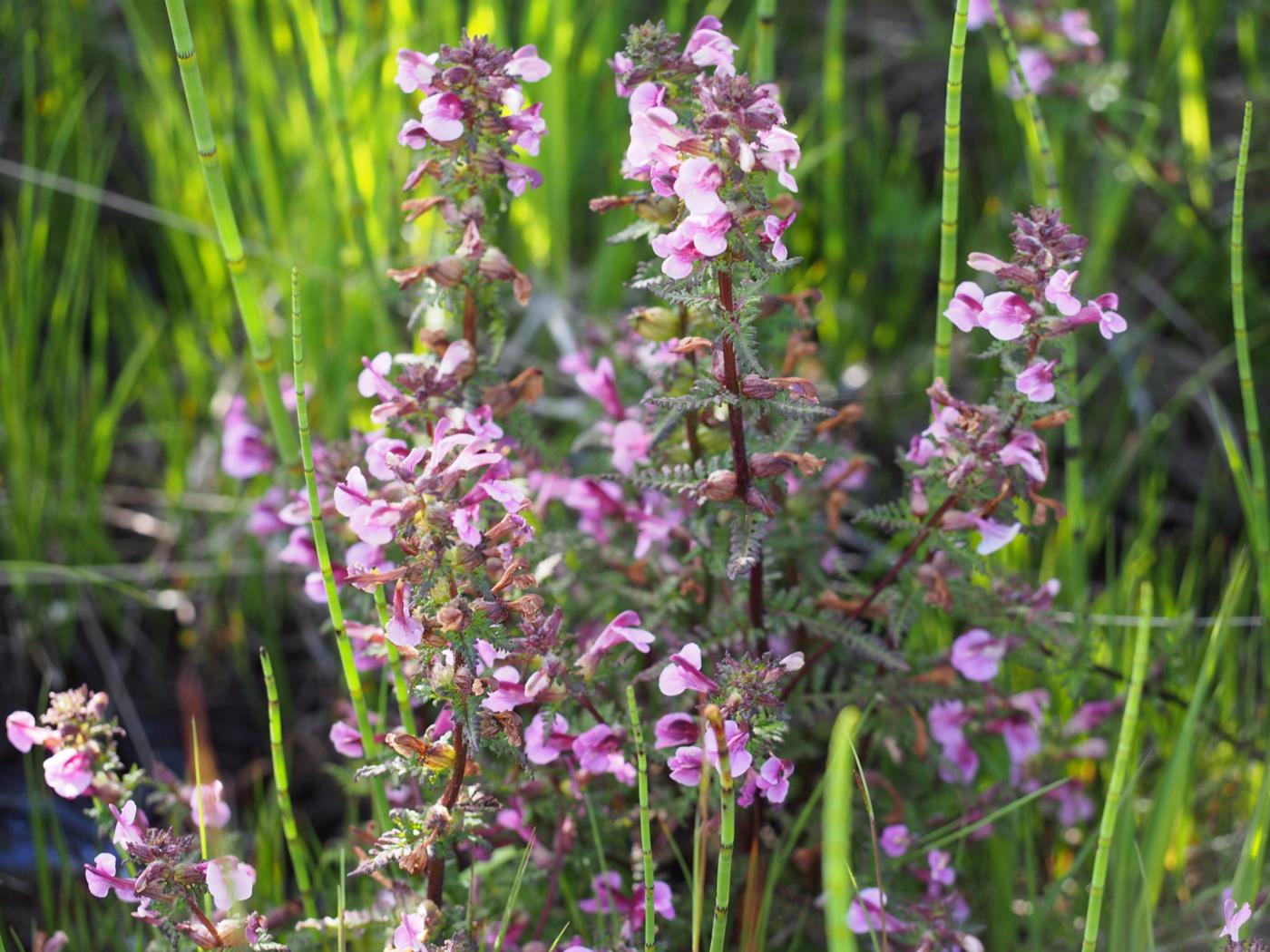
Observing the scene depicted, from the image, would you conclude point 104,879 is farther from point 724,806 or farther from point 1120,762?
point 1120,762

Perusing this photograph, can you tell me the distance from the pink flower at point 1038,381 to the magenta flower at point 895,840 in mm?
562

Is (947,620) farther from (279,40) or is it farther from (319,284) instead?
(279,40)

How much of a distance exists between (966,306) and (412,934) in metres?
0.84

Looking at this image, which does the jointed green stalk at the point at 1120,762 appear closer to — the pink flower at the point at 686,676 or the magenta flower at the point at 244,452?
the pink flower at the point at 686,676

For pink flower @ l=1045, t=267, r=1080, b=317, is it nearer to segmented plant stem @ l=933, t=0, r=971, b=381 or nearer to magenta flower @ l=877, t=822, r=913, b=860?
segmented plant stem @ l=933, t=0, r=971, b=381

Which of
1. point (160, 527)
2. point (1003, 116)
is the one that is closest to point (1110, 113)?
point (1003, 116)

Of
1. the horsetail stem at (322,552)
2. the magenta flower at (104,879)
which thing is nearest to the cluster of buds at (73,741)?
the magenta flower at (104,879)

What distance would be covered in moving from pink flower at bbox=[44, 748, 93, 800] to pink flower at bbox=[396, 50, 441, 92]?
0.78 metres

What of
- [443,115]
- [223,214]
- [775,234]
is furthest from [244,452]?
[775,234]

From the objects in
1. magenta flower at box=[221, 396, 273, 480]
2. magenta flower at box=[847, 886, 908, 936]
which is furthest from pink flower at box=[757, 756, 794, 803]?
magenta flower at box=[221, 396, 273, 480]

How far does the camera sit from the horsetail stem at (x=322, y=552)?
1225 mm

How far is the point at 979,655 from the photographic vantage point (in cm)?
161

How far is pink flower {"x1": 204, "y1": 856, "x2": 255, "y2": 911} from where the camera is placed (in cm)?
119

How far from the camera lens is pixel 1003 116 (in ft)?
9.48
